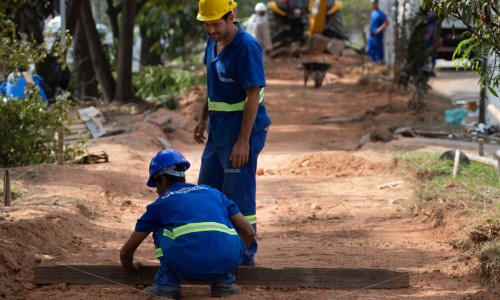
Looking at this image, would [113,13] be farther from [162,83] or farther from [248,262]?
[248,262]

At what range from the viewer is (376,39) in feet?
90.5

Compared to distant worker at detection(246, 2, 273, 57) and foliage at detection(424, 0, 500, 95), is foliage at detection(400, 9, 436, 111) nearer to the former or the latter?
distant worker at detection(246, 2, 273, 57)

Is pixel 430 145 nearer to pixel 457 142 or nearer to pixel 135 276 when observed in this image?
pixel 457 142

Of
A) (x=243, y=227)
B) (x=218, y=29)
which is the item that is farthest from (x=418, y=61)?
(x=243, y=227)

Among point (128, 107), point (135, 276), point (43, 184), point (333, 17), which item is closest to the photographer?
point (135, 276)

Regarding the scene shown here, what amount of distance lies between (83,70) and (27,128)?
11823 millimetres

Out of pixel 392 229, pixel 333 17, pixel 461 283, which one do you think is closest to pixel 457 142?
pixel 392 229

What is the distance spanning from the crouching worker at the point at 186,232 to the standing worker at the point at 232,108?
2.04 ft

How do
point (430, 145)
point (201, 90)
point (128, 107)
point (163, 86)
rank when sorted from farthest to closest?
point (163, 86)
point (201, 90)
point (128, 107)
point (430, 145)

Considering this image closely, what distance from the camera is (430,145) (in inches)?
568

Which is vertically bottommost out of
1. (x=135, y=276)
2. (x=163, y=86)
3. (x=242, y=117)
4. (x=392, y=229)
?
(x=163, y=86)

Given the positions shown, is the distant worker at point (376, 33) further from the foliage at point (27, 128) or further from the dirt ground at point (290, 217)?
the foliage at point (27, 128)

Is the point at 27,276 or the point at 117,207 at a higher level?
the point at 27,276

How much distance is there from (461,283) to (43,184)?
17.2 feet
